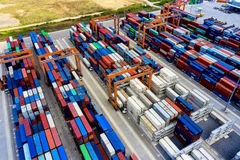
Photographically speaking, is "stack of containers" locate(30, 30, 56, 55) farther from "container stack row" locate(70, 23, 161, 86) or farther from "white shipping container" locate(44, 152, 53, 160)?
"white shipping container" locate(44, 152, 53, 160)

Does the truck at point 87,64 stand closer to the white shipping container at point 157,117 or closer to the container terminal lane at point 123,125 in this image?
the container terminal lane at point 123,125

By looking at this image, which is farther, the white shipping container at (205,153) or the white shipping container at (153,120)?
the white shipping container at (153,120)

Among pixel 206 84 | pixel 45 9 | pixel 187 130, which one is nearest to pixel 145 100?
pixel 187 130

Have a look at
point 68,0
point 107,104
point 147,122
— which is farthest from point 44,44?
point 68,0

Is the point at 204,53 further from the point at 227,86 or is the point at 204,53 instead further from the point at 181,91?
the point at 181,91

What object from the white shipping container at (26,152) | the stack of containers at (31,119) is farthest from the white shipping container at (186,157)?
the white shipping container at (26,152)

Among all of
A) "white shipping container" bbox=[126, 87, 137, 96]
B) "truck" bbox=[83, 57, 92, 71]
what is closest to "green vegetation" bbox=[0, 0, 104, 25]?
"truck" bbox=[83, 57, 92, 71]

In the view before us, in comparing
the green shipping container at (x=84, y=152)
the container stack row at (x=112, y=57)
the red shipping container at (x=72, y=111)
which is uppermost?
the container stack row at (x=112, y=57)

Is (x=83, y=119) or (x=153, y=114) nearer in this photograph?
(x=83, y=119)
